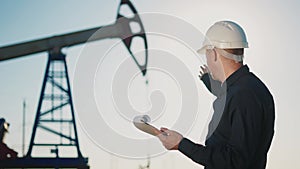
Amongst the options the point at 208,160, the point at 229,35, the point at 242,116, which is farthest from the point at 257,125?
the point at 229,35

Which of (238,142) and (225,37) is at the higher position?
(225,37)

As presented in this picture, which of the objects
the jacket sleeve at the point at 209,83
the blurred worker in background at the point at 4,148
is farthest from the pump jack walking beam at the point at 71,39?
the jacket sleeve at the point at 209,83

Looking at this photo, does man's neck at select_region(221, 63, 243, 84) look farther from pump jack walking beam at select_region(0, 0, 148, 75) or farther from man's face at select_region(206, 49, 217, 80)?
pump jack walking beam at select_region(0, 0, 148, 75)

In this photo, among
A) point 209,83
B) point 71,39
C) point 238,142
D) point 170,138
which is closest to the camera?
point 238,142

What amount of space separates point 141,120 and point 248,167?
0.68 meters

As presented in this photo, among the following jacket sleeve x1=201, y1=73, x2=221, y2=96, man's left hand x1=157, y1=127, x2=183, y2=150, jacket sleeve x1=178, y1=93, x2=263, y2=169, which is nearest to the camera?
jacket sleeve x1=178, y1=93, x2=263, y2=169

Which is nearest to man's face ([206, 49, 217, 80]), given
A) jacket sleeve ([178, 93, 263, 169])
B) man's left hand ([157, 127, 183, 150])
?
jacket sleeve ([178, 93, 263, 169])

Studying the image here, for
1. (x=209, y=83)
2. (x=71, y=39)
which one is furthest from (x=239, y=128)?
(x=71, y=39)

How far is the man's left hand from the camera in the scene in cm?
392

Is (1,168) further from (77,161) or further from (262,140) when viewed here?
(262,140)

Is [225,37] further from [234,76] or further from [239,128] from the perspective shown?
[239,128]

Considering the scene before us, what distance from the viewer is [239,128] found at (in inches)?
146

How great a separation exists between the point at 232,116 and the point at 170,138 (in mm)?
401

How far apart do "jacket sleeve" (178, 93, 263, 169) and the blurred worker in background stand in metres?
19.3
